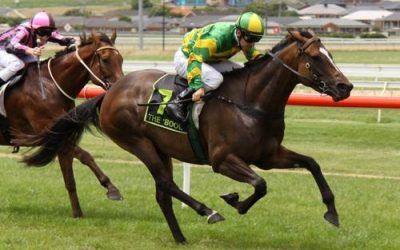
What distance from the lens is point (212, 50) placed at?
6.52m

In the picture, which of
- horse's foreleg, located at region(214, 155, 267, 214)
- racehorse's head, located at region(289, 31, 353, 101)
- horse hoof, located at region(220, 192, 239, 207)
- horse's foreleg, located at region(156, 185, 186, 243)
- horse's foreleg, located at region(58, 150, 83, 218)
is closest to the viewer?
racehorse's head, located at region(289, 31, 353, 101)

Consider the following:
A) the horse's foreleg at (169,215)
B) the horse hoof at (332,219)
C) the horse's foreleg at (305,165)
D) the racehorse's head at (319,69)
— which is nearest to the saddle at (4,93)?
the horse's foreleg at (169,215)

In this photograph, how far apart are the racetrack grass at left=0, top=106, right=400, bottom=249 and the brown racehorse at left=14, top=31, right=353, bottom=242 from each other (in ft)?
1.79

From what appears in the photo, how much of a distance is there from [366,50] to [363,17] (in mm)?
69683

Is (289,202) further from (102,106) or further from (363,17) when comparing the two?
(363,17)

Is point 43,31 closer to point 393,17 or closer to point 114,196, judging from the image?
point 114,196

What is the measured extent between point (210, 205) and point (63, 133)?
1.79m

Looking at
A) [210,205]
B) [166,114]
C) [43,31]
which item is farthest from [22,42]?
[210,205]

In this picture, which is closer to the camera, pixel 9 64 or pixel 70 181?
pixel 70 181

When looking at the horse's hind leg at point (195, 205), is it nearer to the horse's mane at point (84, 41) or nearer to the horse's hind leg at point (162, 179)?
the horse's hind leg at point (162, 179)

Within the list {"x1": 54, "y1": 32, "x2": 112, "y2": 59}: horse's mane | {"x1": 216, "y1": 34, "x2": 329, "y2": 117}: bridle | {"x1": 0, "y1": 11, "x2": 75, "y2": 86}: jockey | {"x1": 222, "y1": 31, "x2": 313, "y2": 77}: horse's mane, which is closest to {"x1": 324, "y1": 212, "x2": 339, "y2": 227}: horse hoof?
{"x1": 216, "y1": 34, "x2": 329, "y2": 117}: bridle

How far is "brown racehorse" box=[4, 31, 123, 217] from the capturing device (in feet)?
26.1

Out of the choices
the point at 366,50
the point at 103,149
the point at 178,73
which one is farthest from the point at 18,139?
the point at 366,50

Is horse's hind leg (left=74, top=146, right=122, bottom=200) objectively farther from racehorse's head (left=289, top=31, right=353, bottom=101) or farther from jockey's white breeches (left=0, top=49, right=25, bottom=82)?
racehorse's head (left=289, top=31, right=353, bottom=101)
